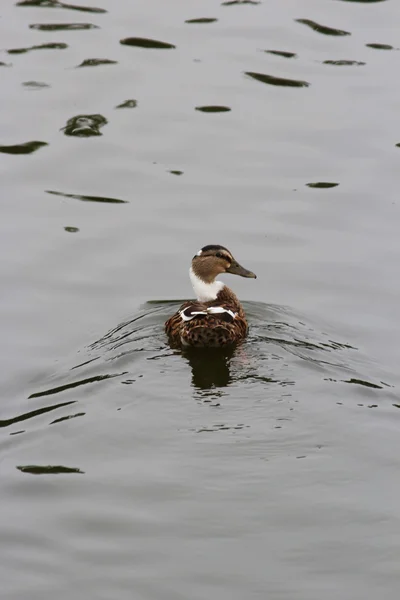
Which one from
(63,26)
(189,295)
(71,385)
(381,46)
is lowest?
(189,295)

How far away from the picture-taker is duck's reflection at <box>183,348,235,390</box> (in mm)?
9750

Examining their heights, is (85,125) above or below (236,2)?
below

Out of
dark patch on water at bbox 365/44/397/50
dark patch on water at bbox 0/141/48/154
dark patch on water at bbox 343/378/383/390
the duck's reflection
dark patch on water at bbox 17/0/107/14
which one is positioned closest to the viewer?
dark patch on water at bbox 343/378/383/390

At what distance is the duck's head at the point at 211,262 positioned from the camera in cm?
1130

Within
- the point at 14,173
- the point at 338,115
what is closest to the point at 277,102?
the point at 338,115

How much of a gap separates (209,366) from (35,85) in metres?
6.82

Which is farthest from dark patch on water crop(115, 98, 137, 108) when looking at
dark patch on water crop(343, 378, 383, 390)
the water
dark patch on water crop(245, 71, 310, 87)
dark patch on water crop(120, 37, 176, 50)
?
dark patch on water crop(343, 378, 383, 390)

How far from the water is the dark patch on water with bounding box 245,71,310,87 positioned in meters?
0.04

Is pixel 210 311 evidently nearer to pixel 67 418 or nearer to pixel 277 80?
pixel 67 418

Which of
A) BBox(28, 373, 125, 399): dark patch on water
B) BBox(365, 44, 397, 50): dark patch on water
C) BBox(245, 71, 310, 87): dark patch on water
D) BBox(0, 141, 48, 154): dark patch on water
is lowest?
BBox(28, 373, 125, 399): dark patch on water

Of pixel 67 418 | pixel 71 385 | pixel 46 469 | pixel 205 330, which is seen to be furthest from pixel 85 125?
pixel 46 469

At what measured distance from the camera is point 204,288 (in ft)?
37.6

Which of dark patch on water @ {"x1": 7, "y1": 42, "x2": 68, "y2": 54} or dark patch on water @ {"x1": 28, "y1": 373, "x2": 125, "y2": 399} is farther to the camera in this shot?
dark patch on water @ {"x1": 7, "y1": 42, "x2": 68, "y2": 54}

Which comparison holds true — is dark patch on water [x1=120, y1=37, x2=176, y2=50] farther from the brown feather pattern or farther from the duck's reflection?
the duck's reflection
